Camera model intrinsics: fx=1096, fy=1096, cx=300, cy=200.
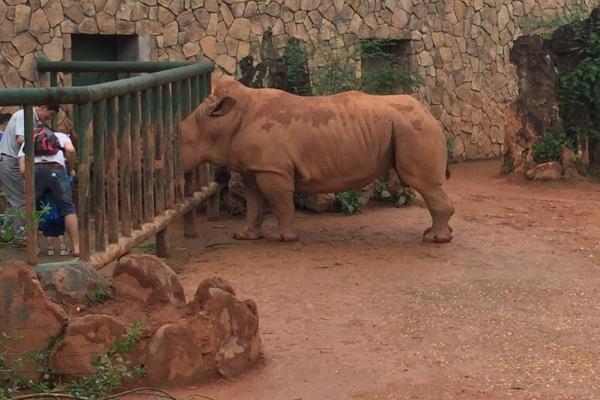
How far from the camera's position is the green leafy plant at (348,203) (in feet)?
34.1

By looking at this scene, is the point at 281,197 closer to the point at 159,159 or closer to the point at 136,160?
the point at 159,159

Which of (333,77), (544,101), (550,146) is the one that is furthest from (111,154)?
(544,101)

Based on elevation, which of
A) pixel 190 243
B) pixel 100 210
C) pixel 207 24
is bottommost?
pixel 190 243

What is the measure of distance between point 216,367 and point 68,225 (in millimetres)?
2556

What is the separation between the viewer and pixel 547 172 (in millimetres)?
12492

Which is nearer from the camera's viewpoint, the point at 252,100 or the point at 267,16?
the point at 252,100

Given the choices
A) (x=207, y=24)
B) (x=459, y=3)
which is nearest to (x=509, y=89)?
(x=459, y=3)

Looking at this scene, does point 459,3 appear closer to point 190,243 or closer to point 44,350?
point 190,243

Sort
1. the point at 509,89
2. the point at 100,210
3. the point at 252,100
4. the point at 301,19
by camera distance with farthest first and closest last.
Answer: the point at 509,89 → the point at 301,19 → the point at 252,100 → the point at 100,210

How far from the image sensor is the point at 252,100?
891 centimetres

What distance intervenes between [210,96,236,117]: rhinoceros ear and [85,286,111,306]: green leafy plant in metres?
3.53

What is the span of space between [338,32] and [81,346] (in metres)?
8.76

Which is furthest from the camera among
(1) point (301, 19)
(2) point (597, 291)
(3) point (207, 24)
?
(1) point (301, 19)

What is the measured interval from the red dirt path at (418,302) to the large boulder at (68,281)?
0.77m
